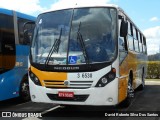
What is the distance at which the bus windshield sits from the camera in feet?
28.0

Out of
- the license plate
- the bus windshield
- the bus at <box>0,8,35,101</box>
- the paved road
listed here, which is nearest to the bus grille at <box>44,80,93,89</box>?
the license plate

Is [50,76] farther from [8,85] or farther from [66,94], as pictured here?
[8,85]

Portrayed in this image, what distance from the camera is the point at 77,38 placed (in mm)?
8734

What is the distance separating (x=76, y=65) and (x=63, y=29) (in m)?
A: 1.16

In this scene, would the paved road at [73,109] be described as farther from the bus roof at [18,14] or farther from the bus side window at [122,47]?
the bus roof at [18,14]

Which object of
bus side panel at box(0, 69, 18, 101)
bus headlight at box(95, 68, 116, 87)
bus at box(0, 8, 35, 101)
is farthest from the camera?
bus at box(0, 8, 35, 101)

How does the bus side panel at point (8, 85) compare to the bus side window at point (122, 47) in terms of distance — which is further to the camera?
the bus side panel at point (8, 85)

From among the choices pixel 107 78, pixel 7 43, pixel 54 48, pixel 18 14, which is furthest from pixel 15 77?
pixel 107 78

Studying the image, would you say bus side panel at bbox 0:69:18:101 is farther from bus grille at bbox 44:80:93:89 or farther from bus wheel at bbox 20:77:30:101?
bus grille at bbox 44:80:93:89

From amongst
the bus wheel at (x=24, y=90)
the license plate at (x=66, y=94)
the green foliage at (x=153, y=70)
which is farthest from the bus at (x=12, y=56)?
the green foliage at (x=153, y=70)

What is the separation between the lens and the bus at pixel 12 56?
1066 cm

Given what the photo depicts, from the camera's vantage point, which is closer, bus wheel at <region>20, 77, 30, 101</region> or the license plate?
the license plate

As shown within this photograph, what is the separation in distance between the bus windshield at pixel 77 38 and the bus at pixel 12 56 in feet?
4.19

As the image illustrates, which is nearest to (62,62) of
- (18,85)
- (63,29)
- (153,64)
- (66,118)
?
(63,29)
